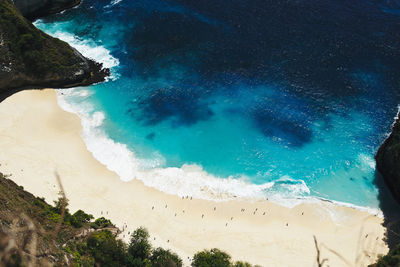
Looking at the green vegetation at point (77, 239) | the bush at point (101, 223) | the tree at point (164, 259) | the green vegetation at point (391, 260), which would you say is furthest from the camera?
the bush at point (101, 223)

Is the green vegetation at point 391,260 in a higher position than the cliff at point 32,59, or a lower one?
lower

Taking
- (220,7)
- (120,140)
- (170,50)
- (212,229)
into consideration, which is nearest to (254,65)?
(170,50)

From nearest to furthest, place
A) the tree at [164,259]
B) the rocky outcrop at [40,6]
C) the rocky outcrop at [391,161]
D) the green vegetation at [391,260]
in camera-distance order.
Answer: the tree at [164,259] < the green vegetation at [391,260] < the rocky outcrop at [391,161] < the rocky outcrop at [40,6]

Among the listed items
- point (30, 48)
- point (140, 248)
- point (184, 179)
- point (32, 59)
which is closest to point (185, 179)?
point (184, 179)

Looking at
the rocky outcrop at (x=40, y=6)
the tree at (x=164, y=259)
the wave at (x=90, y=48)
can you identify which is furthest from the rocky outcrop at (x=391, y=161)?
the rocky outcrop at (x=40, y=6)

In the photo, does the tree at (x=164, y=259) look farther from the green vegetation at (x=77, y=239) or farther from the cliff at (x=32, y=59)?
the cliff at (x=32, y=59)

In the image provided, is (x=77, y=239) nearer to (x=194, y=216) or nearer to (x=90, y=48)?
(x=194, y=216)

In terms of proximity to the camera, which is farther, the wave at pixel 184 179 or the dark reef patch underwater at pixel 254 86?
the dark reef patch underwater at pixel 254 86
